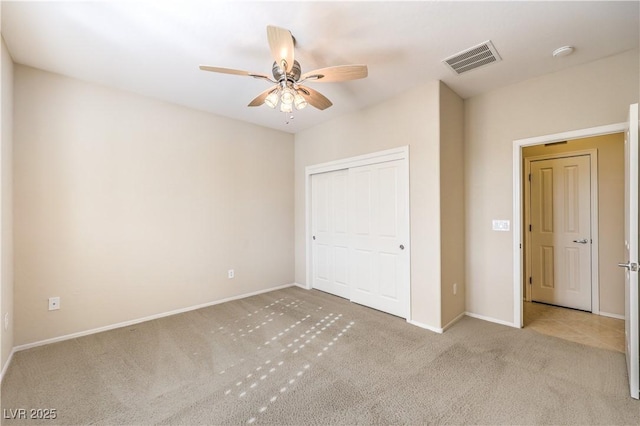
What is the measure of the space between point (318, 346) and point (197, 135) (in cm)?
304

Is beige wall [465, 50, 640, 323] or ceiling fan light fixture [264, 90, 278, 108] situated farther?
beige wall [465, 50, 640, 323]

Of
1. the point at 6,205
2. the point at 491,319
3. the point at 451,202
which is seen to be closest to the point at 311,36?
the point at 451,202

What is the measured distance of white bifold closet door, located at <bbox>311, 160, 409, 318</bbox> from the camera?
11.0 feet

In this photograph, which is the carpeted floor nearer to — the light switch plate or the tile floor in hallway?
the tile floor in hallway

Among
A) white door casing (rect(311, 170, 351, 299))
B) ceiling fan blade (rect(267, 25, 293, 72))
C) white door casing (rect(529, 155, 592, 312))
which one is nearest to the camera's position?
ceiling fan blade (rect(267, 25, 293, 72))

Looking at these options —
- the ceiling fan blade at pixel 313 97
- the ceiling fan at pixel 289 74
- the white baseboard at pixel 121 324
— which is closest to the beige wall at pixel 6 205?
the white baseboard at pixel 121 324

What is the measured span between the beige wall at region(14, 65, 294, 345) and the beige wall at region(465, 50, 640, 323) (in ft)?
9.78

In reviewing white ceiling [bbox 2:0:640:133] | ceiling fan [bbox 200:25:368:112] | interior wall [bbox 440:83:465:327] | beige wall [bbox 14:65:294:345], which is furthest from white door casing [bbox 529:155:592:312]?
beige wall [bbox 14:65:294:345]

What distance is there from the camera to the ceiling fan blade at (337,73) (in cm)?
203

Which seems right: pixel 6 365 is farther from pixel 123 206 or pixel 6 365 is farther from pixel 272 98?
pixel 272 98

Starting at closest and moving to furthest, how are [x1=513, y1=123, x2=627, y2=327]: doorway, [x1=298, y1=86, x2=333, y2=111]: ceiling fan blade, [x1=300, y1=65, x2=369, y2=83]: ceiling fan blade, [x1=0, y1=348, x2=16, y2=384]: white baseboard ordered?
[x1=300, y1=65, x2=369, y2=83]: ceiling fan blade
[x1=0, y1=348, x2=16, y2=384]: white baseboard
[x1=298, y1=86, x2=333, y2=111]: ceiling fan blade
[x1=513, y1=123, x2=627, y2=327]: doorway

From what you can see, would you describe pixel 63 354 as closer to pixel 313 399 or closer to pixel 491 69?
pixel 313 399

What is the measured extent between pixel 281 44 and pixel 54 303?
128 inches

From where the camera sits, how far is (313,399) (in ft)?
6.22
